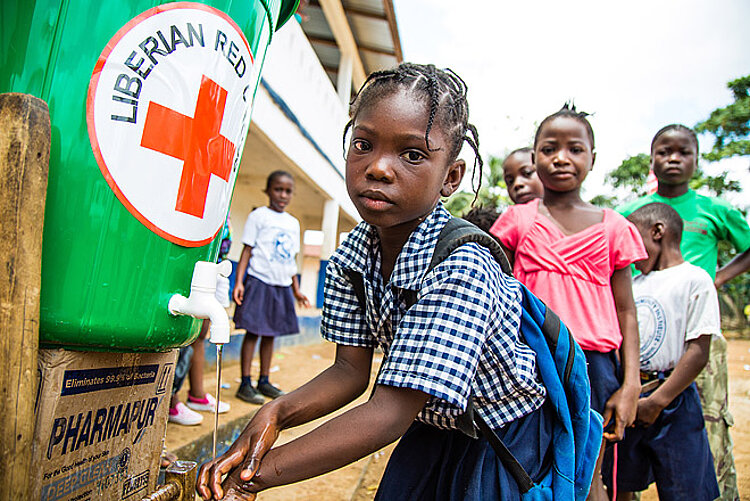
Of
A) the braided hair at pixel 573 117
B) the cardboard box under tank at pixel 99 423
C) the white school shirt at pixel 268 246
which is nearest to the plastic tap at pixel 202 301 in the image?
the cardboard box under tank at pixel 99 423

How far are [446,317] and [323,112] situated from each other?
6.67 meters

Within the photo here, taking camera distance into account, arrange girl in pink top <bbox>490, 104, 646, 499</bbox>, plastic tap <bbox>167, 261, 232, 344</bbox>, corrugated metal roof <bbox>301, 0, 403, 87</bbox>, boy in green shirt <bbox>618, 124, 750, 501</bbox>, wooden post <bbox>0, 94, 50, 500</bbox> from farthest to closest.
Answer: corrugated metal roof <bbox>301, 0, 403, 87</bbox>
boy in green shirt <bbox>618, 124, 750, 501</bbox>
girl in pink top <bbox>490, 104, 646, 499</bbox>
plastic tap <bbox>167, 261, 232, 344</bbox>
wooden post <bbox>0, 94, 50, 500</bbox>

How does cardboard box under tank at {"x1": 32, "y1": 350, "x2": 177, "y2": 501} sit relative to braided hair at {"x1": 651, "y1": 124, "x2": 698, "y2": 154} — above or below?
below

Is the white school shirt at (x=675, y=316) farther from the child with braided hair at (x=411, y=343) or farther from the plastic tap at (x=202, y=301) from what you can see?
the plastic tap at (x=202, y=301)

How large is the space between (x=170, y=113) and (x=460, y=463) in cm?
92

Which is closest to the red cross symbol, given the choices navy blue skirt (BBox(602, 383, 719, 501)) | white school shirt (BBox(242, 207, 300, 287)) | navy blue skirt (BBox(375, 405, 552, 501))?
navy blue skirt (BBox(375, 405, 552, 501))

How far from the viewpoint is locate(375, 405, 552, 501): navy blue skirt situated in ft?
3.42

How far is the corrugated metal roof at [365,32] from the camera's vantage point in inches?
288

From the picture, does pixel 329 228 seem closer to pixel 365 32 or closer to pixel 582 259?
pixel 365 32

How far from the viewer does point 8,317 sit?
0.69 metres

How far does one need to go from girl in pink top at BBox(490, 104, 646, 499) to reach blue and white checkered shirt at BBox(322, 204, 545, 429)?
54 centimetres

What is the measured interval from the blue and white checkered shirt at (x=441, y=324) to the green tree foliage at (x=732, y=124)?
1487cm

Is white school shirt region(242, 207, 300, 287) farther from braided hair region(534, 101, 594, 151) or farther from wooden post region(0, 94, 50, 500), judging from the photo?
wooden post region(0, 94, 50, 500)

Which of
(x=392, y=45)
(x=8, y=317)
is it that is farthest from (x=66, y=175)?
(x=392, y=45)
